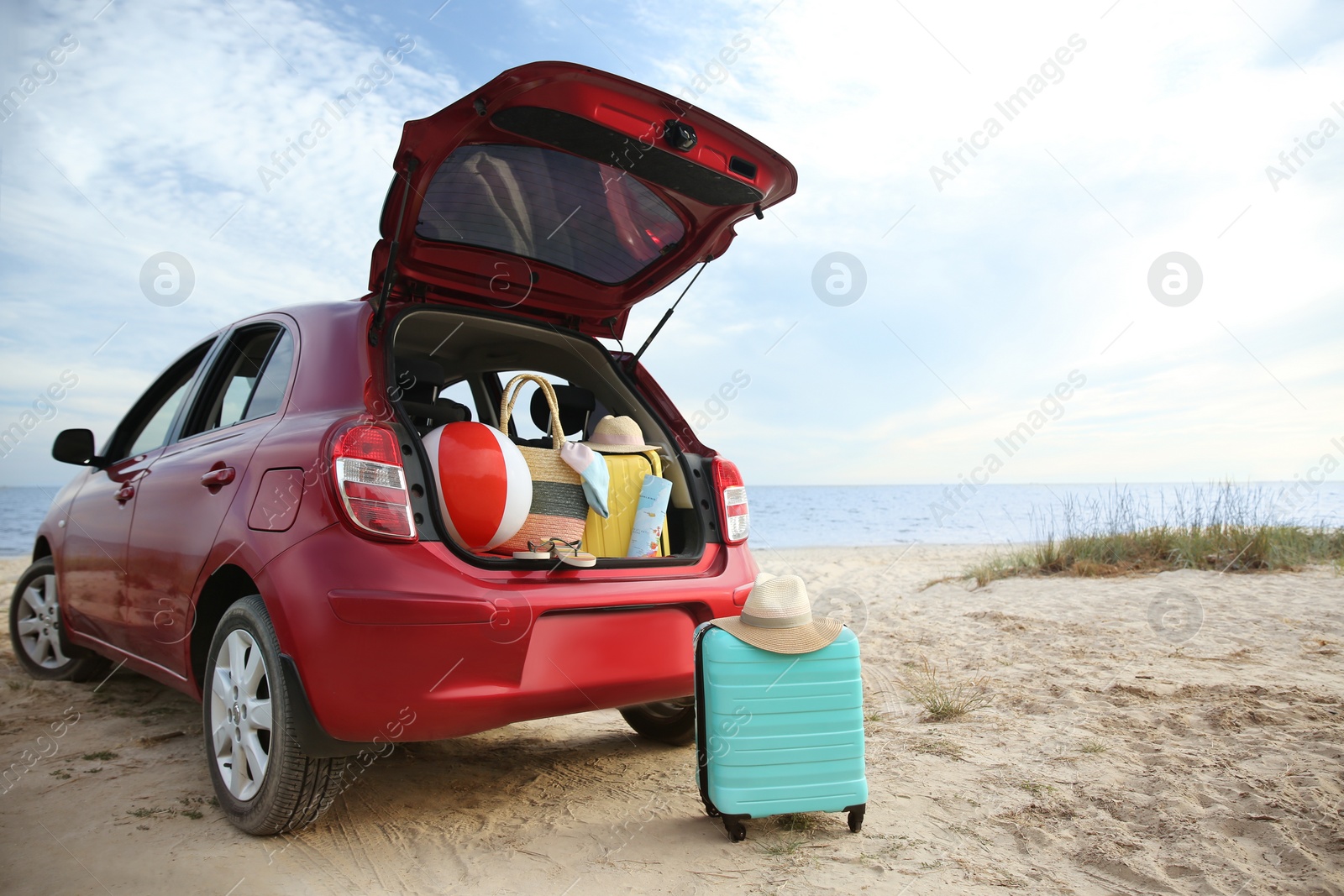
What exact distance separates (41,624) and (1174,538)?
33.3 feet

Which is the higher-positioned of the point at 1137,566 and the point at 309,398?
the point at 309,398

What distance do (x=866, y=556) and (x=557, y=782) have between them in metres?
11.6

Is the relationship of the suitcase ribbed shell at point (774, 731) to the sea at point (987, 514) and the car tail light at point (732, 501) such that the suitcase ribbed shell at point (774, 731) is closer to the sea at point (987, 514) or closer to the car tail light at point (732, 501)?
the car tail light at point (732, 501)

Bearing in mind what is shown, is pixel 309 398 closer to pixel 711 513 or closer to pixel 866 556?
pixel 711 513

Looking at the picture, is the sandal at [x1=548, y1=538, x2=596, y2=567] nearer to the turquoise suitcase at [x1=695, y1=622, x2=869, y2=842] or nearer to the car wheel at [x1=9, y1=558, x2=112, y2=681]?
the turquoise suitcase at [x1=695, y1=622, x2=869, y2=842]

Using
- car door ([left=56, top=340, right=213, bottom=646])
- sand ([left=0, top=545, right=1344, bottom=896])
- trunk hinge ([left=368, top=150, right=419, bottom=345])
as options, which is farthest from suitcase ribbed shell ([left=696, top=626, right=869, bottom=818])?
car door ([left=56, top=340, right=213, bottom=646])

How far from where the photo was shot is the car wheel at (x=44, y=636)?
14.3 feet

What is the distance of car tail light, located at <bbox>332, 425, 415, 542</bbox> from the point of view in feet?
7.14

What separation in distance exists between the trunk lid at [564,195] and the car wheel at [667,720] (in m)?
1.60

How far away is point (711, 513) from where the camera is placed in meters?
3.01

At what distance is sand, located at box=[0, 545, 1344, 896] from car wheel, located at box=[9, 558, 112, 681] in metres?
0.11

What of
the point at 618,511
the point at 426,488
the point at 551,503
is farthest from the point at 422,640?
the point at 618,511

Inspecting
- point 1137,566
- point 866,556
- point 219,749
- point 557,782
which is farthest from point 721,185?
point 866,556

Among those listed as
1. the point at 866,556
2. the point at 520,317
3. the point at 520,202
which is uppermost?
the point at 520,202
